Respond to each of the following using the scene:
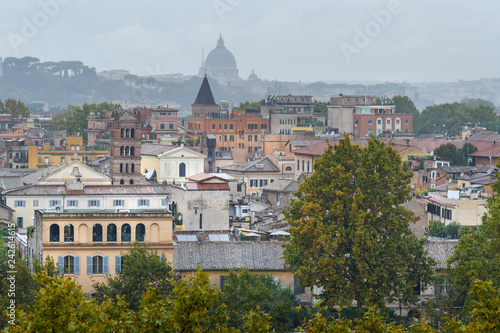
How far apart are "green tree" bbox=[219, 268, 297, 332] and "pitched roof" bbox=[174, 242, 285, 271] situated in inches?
111

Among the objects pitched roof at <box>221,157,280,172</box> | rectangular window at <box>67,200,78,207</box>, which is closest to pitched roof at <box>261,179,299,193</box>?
pitched roof at <box>221,157,280,172</box>

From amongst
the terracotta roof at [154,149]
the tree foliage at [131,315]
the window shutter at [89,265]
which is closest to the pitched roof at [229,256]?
the window shutter at [89,265]

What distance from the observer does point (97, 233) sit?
140ft

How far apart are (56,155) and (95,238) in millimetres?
57723

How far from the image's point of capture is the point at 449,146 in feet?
304

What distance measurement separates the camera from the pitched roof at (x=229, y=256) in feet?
146

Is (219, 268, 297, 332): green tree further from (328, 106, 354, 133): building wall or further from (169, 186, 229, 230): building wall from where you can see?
(328, 106, 354, 133): building wall

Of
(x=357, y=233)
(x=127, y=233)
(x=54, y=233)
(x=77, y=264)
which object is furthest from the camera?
(x=127, y=233)

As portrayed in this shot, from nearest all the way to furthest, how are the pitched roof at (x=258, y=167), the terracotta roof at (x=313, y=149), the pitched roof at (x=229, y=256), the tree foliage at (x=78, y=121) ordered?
the pitched roof at (x=229, y=256) < the pitched roof at (x=258, y=167) < the terracotta roof at (x=313, y=149) < the tree foliage at (x=78, y=121)

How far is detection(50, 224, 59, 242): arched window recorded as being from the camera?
139 ft

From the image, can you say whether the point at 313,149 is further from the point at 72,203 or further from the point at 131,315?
the point at 131,315

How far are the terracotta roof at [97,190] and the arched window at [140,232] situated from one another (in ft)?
55.5

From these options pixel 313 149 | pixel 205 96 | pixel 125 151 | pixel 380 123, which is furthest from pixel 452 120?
pixel 125 151

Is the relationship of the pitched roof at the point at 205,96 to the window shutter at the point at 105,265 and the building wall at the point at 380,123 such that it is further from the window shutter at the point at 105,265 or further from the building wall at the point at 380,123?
the window shutter at the point at 105,265
